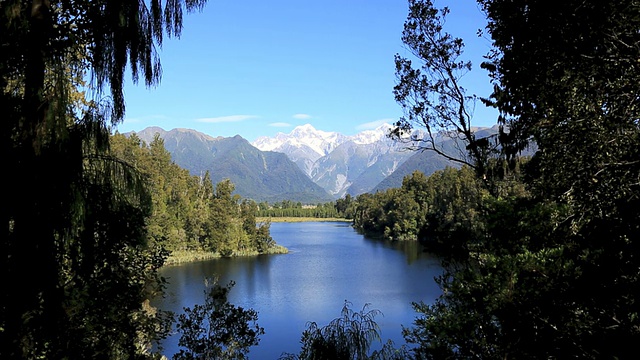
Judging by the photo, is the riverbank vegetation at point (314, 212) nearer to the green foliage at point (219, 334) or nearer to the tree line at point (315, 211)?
the tree line at point (315, 211)

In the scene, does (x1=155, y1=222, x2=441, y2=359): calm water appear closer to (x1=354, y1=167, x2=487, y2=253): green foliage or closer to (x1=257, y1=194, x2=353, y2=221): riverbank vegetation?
(x1=354, y1=167, x2=487, y2=253): green foliage

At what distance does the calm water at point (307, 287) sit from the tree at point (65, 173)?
1387 cm

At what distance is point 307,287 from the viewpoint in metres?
30.2

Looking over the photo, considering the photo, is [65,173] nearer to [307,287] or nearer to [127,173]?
[127,173]

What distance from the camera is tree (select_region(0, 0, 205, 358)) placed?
3.03 metres

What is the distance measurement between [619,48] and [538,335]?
3.35 meters

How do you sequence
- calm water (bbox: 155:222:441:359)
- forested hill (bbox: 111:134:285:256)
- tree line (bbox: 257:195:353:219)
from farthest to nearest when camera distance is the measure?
tree line (bbox: 257:195:353:219) < forested hill (bbox: 111:134:285:256) < calm water (bbox: 155:222:441:359)

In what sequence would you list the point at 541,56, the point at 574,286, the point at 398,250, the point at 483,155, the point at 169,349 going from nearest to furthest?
the point at 541,56 < the point at 574,286 < the point at 483,155 < the point at 169,349 < the point at 398,250

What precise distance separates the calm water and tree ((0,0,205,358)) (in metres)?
13.9

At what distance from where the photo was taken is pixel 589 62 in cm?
354

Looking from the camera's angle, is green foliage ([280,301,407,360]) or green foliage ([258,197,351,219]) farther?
green foliage ([258,197,351,219])

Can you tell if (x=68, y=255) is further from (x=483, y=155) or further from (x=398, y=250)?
(x=398, y=250)

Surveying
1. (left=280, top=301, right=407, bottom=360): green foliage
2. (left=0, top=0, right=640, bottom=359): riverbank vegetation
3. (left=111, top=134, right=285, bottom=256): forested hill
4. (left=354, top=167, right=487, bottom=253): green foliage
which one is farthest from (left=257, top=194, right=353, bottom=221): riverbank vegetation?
(left=0, top=0, right=640, bottom=359): riverbank vegetation

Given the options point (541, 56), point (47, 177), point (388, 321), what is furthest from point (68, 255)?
point (388, 321)
